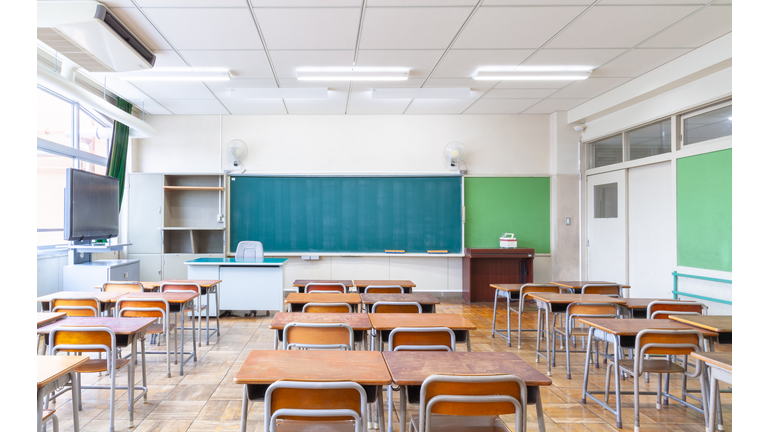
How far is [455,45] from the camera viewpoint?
4344 mm

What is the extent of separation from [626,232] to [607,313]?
3.24 m

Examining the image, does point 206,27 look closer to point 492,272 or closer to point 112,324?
point 112,324

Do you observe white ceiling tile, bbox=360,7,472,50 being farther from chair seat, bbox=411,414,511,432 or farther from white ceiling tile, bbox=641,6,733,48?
chair seat, bbox=411,414,511,432

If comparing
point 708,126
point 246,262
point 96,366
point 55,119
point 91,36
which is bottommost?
point 96,366

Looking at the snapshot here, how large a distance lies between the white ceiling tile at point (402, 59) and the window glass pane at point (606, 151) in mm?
3286

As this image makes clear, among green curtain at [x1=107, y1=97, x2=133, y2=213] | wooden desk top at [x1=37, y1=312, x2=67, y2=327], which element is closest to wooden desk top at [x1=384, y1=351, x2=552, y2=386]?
wooden desk top at [x1=37, y1=312, x2=67, y2=327]

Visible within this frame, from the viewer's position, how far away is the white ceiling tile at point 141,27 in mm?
3555

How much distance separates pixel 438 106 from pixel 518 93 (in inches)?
48.6

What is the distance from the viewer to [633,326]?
8.79ft

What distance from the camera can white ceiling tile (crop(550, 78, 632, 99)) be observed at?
547cm

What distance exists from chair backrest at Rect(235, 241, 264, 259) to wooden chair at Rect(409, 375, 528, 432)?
4.59 meters

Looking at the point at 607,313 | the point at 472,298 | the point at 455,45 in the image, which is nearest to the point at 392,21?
the point at 455,45

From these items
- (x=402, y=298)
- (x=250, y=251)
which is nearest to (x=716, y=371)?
(x=402, y=298)
